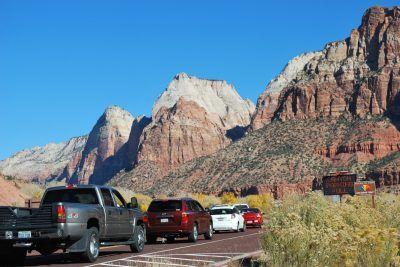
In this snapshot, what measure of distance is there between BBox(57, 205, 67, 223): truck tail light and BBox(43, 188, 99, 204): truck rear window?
198 cm

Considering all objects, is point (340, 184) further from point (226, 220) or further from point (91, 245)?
point (91, 245)

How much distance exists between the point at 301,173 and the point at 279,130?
19155 millimetres

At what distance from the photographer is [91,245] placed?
691 inches

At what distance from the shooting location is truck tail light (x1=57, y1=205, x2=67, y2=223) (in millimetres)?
16642

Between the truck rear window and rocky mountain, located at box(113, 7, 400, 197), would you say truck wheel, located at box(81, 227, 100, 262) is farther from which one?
rocky mountain, located at box(113, 7, 400, 197)

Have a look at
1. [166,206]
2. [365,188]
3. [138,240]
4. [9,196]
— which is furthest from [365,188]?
[138,240]

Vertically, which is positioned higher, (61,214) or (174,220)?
(61,214)

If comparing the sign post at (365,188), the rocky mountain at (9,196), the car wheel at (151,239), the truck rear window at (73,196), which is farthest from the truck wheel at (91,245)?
the sign post at (365,188)

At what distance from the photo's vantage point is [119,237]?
19766 mm

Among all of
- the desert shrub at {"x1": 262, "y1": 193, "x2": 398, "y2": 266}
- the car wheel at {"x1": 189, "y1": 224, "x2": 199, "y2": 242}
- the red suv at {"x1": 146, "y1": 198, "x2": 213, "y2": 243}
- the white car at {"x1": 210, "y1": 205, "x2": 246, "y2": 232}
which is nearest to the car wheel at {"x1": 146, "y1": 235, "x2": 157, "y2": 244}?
the red suv at {"x1": 146, "y1": 198, "x2": 213, "y2": 243}

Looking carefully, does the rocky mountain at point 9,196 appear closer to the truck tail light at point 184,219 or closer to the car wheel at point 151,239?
the car wheel at point 151,239

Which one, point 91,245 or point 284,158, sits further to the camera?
point 284,158

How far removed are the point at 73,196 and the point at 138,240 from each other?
311cm

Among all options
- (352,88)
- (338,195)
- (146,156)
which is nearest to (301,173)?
(352,88)
